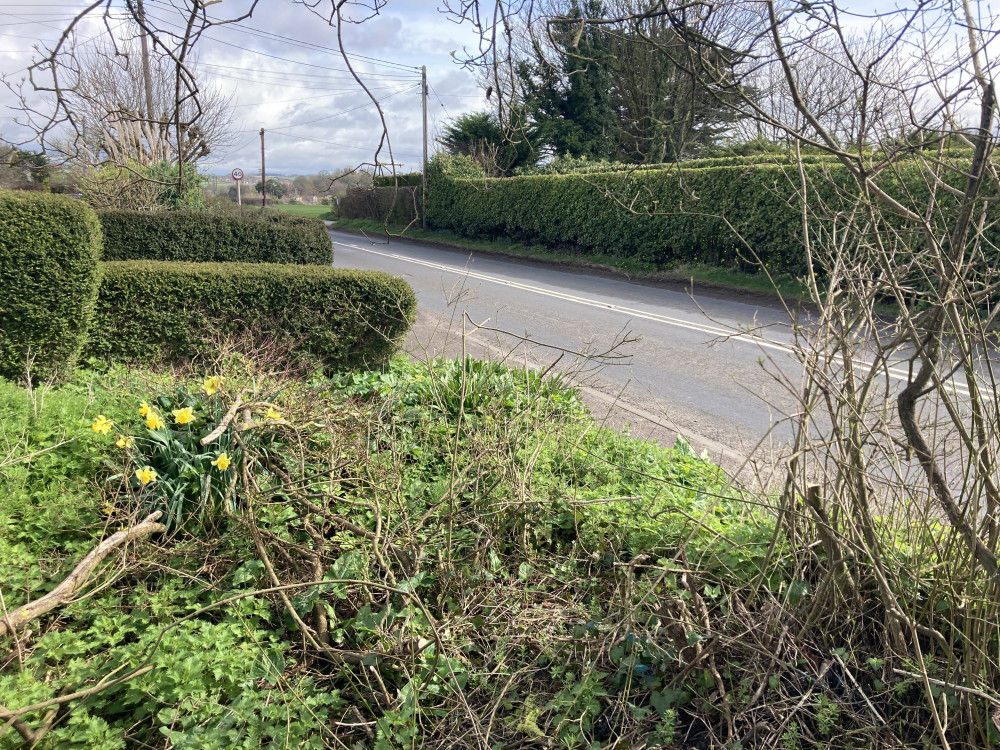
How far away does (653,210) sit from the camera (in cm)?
1231

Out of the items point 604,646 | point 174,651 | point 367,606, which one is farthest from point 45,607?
point 604,646

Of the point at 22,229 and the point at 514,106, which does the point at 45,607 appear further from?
the point at 22,229

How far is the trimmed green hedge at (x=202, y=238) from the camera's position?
31.9 ft

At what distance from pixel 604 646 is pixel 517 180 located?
19.5 metres

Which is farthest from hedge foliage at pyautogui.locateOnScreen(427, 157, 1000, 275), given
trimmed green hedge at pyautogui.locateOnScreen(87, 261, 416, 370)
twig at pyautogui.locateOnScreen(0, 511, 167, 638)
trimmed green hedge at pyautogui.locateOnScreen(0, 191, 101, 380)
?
twig at pyautogui.locateOnScreen(0, 511, 167, 638)

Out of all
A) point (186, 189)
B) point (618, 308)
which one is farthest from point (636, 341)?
point (186, 189)

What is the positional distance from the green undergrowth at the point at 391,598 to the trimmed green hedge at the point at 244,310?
2.08 m

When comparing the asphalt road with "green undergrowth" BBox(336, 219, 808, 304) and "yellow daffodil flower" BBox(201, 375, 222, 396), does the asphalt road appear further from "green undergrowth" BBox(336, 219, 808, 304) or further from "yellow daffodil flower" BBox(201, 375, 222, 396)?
"yellow daffodil flower" BBox(201, 375, 222, 396)

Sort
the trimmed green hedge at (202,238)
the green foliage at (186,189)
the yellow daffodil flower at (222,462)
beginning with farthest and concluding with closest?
1. the green foliage at (186,189)
2. the trimmed green hedge at (202,238)
3. the yellow daffodil flower at (222,462)

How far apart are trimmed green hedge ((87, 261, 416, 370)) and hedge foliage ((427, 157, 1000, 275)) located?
2698 millimetres

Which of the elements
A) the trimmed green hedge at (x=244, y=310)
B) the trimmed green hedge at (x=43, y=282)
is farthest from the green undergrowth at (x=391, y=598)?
the trimmed green hedge at (x=244, y=310)

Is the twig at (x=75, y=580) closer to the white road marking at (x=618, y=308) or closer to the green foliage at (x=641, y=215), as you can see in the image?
the white road marking at (x=618, y=308)

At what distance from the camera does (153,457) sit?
3.42m

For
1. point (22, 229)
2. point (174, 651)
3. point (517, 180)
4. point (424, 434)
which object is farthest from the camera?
point (517, 180)
